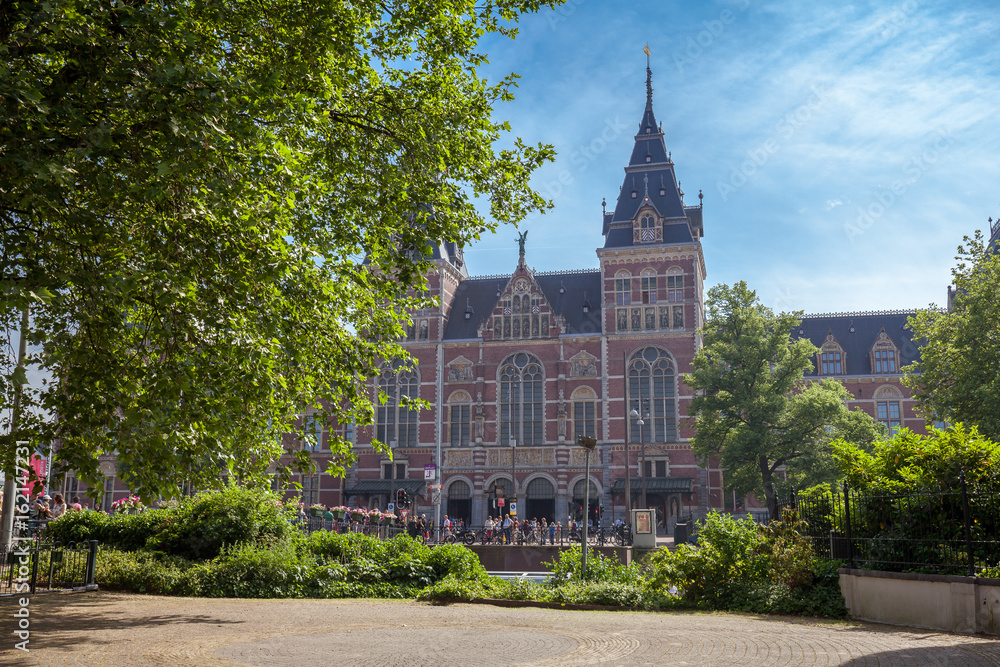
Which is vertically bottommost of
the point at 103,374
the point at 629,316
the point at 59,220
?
the point at 103,374

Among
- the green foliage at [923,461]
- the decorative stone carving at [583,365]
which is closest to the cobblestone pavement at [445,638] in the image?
the green foliage at [923,461]

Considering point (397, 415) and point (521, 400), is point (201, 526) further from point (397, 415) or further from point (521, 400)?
point (397, 415)

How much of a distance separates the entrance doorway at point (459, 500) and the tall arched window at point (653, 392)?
10929mm

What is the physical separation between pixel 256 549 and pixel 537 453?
3217cm

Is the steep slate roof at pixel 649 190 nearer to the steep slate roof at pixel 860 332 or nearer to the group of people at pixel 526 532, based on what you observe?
the steep slate roof at pixel 860 332

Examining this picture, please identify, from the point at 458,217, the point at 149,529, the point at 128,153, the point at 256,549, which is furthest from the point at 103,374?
the point at 149,529

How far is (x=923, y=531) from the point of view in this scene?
10.5m

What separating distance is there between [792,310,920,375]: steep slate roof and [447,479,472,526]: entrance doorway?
84.6 ft

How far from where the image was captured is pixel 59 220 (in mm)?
8359

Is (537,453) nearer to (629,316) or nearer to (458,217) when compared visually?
(629,316)

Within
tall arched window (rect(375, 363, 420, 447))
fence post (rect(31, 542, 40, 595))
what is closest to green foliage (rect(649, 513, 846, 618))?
fence post (rect(31, 542, 40, 595))

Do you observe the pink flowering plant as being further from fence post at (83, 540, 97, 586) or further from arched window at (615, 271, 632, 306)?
arched window at (615, 271, 632, 306)

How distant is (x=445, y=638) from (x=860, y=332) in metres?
52.0

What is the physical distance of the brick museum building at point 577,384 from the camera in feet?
149
